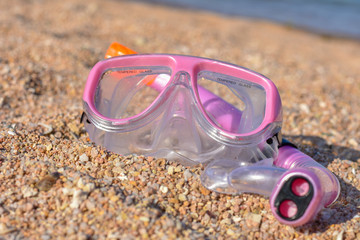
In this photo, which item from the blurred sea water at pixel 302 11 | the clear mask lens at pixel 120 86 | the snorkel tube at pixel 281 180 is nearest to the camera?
the snorkel tube at pixel 281 180

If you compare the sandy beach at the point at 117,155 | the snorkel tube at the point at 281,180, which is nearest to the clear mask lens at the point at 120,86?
the snorkel tube at the point at 281,180

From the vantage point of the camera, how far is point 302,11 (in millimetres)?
10836

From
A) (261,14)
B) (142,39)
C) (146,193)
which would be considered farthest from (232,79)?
(261,14)

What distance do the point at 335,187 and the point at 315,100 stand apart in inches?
88.0

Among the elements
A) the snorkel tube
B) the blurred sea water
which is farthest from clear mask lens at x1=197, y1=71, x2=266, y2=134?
the blurred sea water

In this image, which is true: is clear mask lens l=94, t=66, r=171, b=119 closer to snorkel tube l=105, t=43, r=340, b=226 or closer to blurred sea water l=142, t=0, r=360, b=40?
snorkel tube l=105, t=43, r=340, b=226

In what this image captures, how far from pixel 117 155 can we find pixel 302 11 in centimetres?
961

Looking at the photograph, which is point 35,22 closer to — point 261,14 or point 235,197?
point 235,197

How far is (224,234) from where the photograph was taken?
2.05 m

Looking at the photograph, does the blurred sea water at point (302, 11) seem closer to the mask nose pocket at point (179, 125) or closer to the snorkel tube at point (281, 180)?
the snorkel tube at point (281, 180)

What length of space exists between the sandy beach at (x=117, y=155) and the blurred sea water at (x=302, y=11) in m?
3.40

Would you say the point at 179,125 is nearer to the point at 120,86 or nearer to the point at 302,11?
the point at 120,86

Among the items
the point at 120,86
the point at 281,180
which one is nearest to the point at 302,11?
the point at 120,86

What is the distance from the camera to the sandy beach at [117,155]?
1977mm
